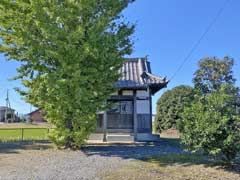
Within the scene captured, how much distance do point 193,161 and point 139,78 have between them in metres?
9.16

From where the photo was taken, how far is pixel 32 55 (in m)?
13.1

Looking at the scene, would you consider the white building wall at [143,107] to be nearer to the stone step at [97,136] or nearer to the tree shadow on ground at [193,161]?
the stone step at [97,136]

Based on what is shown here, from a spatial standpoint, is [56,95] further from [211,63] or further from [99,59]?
[211,63]

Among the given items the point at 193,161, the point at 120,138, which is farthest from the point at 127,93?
the point at 193,161

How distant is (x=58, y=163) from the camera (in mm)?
10430

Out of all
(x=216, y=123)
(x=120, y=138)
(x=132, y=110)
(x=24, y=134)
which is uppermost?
(x=132, y=110)

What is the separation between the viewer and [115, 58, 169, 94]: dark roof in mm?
18531

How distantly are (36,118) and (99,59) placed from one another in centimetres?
5997

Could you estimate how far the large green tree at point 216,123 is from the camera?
A: 30.7 feet

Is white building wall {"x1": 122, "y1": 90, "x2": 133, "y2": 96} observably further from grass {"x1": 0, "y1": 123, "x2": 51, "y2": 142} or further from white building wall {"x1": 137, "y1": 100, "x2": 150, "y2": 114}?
grass {"x1": 0, "y1": 123, "x2": 51, "y2": 142}

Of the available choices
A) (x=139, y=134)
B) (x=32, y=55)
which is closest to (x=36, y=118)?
(x=139, y=134)

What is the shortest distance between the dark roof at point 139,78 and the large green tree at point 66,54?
13.9 ft

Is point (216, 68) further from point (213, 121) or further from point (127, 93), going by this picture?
point (213, 121)

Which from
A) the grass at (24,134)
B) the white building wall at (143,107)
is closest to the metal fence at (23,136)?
the grass at (24,134)
